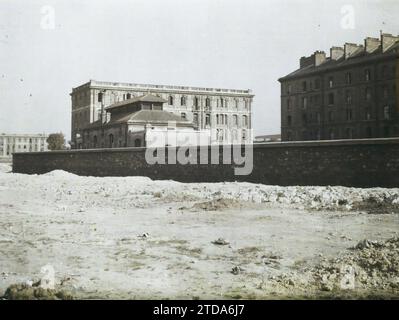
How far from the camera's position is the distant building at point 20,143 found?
124m

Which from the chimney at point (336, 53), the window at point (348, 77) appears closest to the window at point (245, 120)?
the chimney at point (336, 53)

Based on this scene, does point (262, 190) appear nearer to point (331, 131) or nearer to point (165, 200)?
point (165, 200)

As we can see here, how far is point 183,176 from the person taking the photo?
1043 inches

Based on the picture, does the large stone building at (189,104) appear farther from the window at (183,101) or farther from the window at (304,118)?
the window at (304,118)

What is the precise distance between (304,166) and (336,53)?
33448 mm

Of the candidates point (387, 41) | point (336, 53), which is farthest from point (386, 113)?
point (336, 53)

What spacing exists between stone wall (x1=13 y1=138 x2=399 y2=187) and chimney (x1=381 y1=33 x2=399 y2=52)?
27809 millimetres

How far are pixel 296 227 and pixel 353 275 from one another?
4.67 metres

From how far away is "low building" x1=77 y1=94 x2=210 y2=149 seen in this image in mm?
43594

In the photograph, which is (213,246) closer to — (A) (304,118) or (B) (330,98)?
(B) (330,98)

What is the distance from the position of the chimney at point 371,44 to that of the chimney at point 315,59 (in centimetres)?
699

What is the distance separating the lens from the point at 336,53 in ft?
162

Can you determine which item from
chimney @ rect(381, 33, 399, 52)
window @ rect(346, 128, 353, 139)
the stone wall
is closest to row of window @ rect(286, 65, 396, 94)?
chimney @ rect(381, 33, 399, 52)
